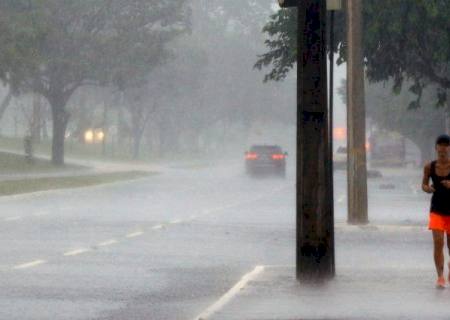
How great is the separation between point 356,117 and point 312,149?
13.5m

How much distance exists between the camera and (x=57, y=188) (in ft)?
161

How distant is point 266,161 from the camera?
2965 inches

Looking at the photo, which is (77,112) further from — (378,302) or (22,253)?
(378,302)

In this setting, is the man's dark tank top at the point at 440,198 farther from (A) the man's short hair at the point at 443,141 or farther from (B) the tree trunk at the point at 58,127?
(B) the tree trunk at the point at 58,127

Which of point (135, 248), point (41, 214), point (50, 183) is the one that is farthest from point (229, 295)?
point (50, 183)

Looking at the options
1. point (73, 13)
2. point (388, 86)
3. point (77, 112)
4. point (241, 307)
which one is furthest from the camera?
point (77, 112)

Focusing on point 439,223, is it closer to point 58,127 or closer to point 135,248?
point 135,248

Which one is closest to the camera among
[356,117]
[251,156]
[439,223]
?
[439,223]

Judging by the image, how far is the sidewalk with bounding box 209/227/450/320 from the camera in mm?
13242

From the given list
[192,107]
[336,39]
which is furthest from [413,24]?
[192,107]

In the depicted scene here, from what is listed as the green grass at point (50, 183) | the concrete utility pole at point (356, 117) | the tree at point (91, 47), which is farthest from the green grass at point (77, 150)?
the concrete utility pole at point (356, 117)

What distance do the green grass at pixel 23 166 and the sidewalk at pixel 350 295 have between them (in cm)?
5056

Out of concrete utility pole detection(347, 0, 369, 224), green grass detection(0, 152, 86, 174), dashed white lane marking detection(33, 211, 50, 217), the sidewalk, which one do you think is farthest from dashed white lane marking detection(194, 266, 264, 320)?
green grass detection(0, 152, 86, 174)

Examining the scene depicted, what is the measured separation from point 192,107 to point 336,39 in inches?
3896
